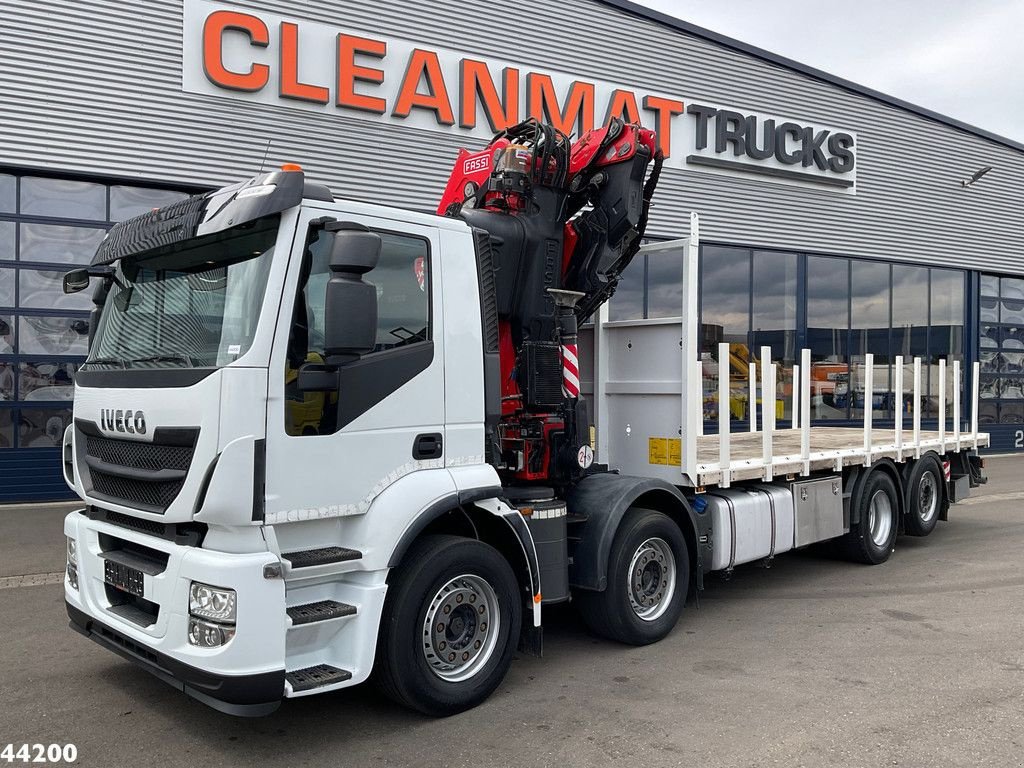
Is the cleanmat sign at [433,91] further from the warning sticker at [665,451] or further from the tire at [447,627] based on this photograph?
the tire at [447,627]

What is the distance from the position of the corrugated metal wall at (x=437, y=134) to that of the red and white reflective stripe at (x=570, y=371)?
316 inches

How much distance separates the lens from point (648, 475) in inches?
262

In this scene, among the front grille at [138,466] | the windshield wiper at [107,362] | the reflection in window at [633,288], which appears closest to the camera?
the front grille at [138,466]

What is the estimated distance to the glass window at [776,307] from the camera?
17.4m

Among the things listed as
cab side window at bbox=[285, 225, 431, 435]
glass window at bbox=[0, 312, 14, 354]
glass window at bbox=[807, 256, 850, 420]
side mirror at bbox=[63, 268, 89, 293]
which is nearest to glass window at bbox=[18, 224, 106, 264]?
glass window at bbox=[0, 312, 14, 354]

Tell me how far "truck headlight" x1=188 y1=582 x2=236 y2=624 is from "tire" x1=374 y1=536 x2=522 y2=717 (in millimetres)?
853

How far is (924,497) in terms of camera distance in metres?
9.73

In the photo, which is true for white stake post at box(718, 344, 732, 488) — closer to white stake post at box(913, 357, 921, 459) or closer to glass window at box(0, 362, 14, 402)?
white stake post at box(913, 357, 921, 459)

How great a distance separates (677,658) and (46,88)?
10.6 m

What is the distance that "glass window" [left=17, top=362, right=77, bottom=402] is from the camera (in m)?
11.4

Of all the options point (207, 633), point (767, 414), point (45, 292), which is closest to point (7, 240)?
point (45, 292)

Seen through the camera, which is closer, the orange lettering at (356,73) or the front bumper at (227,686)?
the front bumper at (227,686)

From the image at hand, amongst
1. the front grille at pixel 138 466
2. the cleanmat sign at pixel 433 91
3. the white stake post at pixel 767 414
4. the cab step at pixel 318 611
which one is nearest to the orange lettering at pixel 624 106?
the cleanmat sign at pixel 433 91

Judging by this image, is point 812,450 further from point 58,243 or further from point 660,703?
point 58,243
